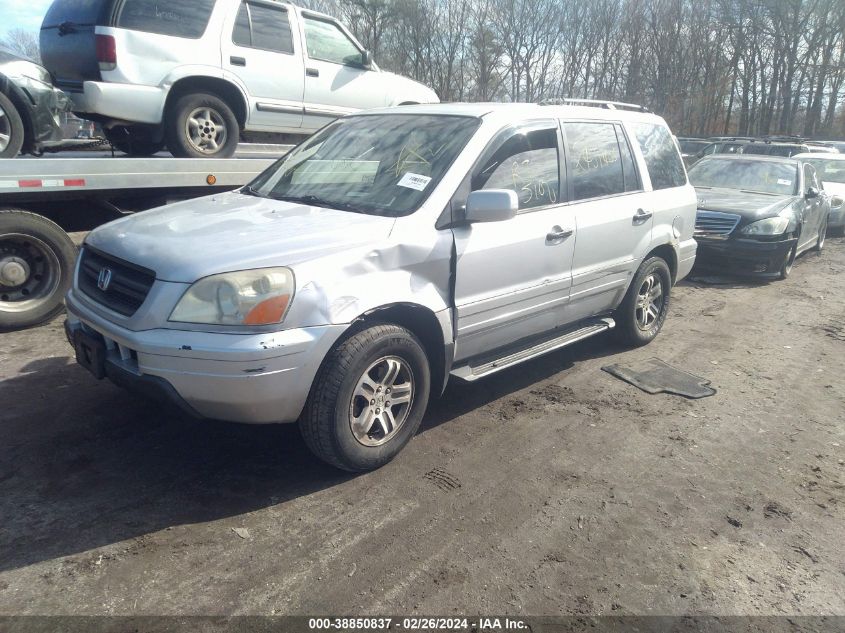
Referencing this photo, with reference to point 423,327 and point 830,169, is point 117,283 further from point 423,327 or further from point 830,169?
point 830,169

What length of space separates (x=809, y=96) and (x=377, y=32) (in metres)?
24.7

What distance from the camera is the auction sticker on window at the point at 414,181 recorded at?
3.77m

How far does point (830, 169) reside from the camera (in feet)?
45.4

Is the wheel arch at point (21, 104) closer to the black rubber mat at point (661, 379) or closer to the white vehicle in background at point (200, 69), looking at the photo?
the white vehicle in background at point (200, 69)

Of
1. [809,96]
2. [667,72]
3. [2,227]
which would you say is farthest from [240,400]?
[809,96]

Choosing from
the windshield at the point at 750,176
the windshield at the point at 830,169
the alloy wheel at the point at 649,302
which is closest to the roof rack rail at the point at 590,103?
the alloy wheel at the point at 649,302

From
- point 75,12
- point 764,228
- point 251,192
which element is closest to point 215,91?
point 75,12

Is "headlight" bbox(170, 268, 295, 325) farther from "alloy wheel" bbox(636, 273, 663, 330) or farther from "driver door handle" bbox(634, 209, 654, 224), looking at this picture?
"alloy wheel" bbox(636, 273, 663, 330)

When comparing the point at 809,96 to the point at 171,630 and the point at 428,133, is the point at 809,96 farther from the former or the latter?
the point at 171,630

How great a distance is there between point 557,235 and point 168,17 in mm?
4448

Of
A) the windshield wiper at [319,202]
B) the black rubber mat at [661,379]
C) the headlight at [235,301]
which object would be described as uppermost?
the windshield wiper at [319,202]

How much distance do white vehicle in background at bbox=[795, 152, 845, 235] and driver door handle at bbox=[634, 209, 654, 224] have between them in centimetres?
1014

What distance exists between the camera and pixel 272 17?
718 centimetres

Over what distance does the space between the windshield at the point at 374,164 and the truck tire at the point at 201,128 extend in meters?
2.16
